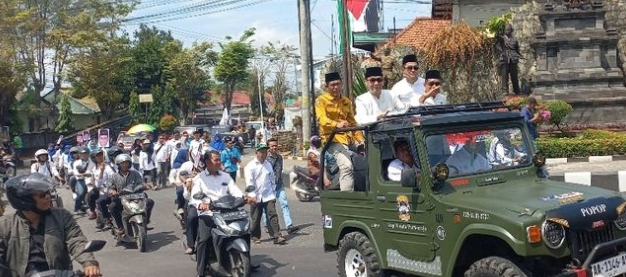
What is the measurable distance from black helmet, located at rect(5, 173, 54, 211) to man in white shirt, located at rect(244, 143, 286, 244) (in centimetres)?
611

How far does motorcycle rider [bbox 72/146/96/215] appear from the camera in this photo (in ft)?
46.8

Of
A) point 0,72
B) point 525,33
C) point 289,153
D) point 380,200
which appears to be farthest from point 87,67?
point 380,200

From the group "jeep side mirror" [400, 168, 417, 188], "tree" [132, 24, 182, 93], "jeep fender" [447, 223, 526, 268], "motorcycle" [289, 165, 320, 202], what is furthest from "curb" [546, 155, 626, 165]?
"tree" [132, 24, 182, 93]

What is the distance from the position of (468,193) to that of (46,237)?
325 cm

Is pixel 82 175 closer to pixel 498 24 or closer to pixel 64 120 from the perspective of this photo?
pixel 498 24

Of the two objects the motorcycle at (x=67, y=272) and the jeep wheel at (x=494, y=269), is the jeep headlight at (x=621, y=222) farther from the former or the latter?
the motorcycle at (x=67, y=272)

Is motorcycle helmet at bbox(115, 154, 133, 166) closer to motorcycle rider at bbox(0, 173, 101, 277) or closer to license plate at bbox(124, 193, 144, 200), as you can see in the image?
license plate at bbox(124, 193, 144, 200)

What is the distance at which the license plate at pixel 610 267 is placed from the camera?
5062 millimetres

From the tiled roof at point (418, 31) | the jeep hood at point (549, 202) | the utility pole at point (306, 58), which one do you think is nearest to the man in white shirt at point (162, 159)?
the utility pole at point (306, 58)

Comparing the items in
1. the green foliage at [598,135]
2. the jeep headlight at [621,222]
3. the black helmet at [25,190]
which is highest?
the black helmet at [25,190]

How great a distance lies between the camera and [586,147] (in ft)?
52.5

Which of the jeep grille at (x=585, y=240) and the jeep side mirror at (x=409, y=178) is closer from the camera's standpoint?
the jeep grille at (x=585, y=240)

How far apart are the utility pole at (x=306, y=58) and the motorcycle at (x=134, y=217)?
1200 centimetres

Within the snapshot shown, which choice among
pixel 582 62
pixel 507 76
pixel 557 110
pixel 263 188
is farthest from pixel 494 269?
pixel 507 76
